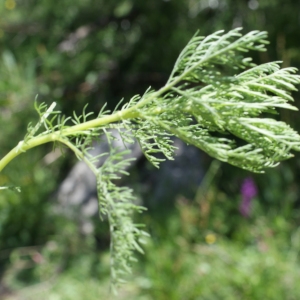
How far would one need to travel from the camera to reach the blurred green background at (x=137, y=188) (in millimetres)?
1927

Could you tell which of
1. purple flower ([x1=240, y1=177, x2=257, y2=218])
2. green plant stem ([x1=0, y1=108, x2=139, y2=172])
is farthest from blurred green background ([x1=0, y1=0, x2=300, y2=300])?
green plant stem ([x1=0, y1=108, x2=139, y2=172])

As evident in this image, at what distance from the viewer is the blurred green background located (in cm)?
193

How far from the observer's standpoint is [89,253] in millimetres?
2371

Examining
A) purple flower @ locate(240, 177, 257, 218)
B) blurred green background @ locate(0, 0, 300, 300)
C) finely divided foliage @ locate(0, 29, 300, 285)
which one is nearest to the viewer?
finely divided foliage @ locate(0, 29, 300, 285)

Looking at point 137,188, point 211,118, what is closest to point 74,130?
point 211,118

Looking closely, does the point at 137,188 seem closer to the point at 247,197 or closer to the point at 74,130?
the point at 247,197

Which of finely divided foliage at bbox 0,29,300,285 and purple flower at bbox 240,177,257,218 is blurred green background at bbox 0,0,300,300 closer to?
purple flower at bbox 240,177,257,218

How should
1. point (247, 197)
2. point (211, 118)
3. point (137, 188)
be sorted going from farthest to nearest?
point (137, 188) < point (247, 197) < point (211, 118)

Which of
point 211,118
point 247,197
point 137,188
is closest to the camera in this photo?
point 211,118

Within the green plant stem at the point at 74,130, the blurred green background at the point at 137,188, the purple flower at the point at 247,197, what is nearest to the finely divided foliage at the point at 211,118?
the green plant stem at the point at 74,130

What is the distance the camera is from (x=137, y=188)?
2.63 metres

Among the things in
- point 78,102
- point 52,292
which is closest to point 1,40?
point 78,102

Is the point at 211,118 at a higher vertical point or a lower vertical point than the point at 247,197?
higher

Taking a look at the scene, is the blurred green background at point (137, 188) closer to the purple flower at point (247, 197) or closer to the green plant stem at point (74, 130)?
the purple flower at point (247, 197)
